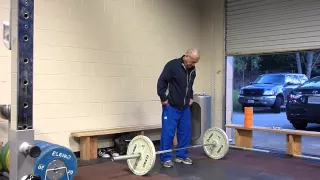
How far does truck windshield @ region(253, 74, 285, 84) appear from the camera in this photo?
7.90 meters

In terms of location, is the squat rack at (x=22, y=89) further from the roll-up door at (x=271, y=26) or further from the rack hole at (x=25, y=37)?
the roll-up door at (x=271, y=26)

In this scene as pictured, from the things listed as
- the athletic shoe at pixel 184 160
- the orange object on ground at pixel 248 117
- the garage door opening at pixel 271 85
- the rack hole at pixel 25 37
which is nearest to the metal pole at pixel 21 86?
the rack hole at pixel 25 37

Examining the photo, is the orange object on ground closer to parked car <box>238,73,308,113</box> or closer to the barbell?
the barbell

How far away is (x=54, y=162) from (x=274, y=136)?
18.4ft

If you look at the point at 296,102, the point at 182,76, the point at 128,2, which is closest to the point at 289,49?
the point at 296,102

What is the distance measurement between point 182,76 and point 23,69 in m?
3.15

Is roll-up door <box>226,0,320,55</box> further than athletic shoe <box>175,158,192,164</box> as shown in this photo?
Yes

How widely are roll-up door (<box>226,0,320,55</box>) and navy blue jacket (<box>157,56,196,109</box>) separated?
189 centimetres

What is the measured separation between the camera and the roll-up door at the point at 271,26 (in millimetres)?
4965

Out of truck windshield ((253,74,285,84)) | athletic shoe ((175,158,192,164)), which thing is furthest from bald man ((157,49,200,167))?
truck windshield ((253,74,285,84))

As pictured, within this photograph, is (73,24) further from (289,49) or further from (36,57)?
(289,49)

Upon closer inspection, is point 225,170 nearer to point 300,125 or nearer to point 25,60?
point 300,125

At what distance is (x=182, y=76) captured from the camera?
13.8 ft

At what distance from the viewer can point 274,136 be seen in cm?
727
